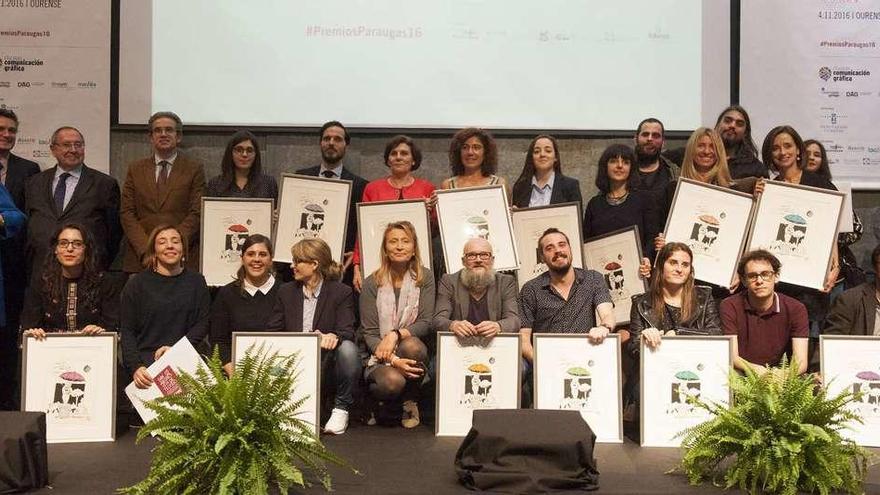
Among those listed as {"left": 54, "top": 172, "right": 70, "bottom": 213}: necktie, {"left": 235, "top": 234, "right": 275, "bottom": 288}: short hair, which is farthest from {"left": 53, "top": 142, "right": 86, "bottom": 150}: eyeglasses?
{"left": 235, "top": 234, "right": 275, "bottom": 288}: short hair

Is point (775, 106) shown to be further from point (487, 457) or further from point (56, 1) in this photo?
point (56, 1)

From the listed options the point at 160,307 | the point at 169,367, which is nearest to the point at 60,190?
the point at 160,307

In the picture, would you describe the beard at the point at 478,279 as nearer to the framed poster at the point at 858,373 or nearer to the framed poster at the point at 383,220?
the framed poster at the point at 383,220

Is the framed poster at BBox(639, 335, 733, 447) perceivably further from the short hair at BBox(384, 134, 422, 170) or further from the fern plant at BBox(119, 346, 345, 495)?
the short hair at BBox(384, 134, 422, 170)

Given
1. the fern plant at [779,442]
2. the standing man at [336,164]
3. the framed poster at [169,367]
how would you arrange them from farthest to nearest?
1. the standing man at [336,164]
2. the framed poster at [169,367]
3. the fern plant at [779,442]

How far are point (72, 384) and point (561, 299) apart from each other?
8.99ft

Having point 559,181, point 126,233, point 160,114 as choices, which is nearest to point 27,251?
point 126,233

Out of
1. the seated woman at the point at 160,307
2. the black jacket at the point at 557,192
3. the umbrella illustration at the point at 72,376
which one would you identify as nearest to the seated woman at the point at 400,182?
the black jacket at the point at 557,192

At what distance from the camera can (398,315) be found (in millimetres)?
5797

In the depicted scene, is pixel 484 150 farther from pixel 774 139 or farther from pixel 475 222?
pixel 774 139

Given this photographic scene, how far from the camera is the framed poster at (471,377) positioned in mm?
5309

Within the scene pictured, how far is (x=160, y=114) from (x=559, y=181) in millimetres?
2715

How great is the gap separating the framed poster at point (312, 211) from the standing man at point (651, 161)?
6.30 ft

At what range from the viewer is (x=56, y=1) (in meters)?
7.36
